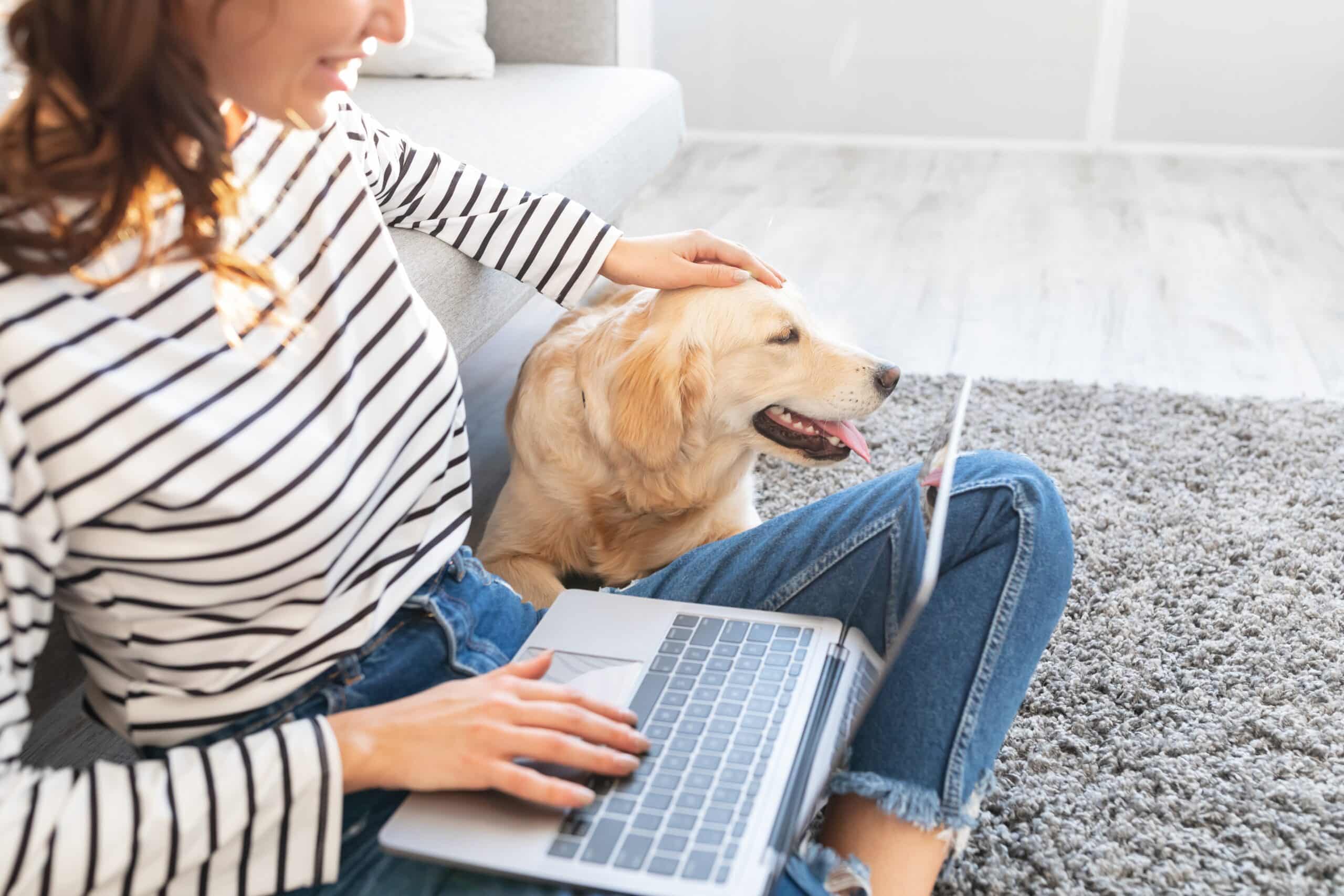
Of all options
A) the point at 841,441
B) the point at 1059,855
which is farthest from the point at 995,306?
the point at 1059,855

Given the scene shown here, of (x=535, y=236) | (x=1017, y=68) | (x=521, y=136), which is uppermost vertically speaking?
(x=535, y=236)

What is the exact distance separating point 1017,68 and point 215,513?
4.27 metres

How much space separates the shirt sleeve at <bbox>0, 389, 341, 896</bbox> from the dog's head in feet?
2.79

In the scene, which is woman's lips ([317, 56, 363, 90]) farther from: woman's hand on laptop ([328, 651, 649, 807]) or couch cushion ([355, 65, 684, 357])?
couch cushion ([355, 65, 684, 357])

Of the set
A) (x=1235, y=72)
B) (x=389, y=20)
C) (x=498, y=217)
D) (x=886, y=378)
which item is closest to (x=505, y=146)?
(x=498, y=217)

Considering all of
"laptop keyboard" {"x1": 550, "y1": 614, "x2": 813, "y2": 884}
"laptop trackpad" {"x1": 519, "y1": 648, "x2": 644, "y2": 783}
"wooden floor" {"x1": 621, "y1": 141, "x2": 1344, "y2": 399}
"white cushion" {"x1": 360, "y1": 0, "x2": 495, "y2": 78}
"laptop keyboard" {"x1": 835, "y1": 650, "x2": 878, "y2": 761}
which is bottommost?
"wooden floor" {"x1": 621, "y1": 141, "x2": 1344, "y2": 399}

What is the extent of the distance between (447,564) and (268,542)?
259 millimetres

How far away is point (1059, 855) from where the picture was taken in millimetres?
1265

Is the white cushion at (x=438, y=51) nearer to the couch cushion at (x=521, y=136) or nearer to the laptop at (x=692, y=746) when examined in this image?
the couch cushion at (x=521, y=136)

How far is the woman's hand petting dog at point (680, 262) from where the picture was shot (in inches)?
57.1

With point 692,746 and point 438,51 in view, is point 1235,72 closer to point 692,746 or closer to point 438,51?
point 438,51

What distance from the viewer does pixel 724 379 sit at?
5.21 ft

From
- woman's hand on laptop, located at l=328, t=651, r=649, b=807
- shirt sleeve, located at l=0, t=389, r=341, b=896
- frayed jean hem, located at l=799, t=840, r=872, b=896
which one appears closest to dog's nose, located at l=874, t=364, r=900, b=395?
frayed jean hem, located at l=799, t=840, r=872, b=896

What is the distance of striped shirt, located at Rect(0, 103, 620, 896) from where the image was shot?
2.28 ft
